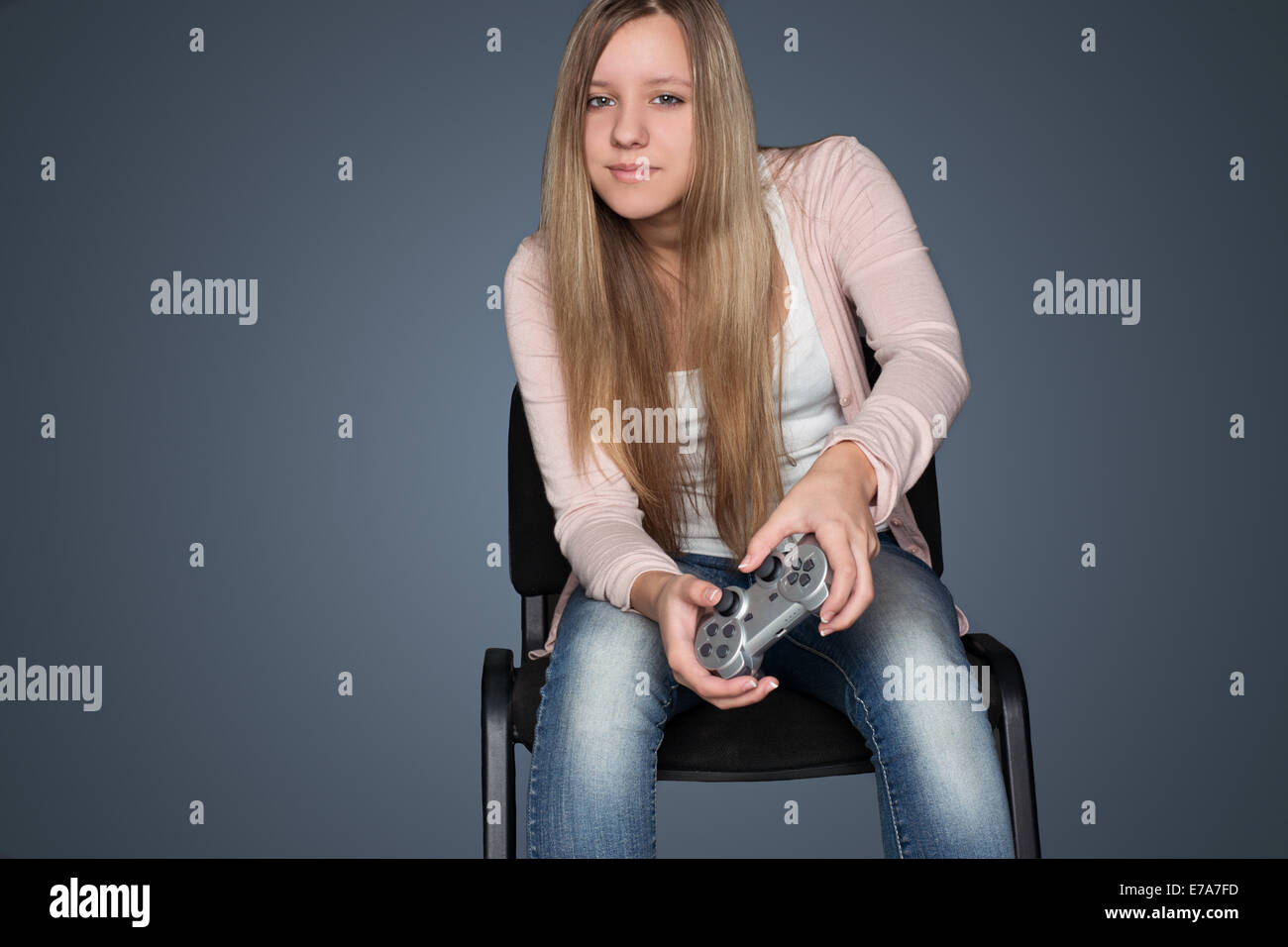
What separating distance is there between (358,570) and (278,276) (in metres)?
0.55

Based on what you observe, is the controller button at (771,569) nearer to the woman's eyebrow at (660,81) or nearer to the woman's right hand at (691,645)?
the woman's right hand at (691,645)

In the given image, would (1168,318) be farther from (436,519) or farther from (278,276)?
(278,276)

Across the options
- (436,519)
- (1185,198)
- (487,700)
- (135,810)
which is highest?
(1185,198)

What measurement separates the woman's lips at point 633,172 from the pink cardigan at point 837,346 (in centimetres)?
16

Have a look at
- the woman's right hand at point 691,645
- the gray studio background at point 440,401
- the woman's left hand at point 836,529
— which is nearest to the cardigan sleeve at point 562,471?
the woman's right hand at point 691,645

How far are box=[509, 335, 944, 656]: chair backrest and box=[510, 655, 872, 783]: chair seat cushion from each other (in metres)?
0.31

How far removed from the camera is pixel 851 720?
3.96 feet

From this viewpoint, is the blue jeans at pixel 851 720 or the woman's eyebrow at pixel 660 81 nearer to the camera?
the blue jeans at pixel 851 720

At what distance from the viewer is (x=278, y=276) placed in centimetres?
228

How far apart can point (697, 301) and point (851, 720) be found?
0.48 m

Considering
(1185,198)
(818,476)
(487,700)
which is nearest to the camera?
(818,476)

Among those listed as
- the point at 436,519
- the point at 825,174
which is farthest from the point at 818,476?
the point at 436,519

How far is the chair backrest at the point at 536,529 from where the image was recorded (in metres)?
1.50

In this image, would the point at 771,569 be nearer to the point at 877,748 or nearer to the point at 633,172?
the point at 877,748
